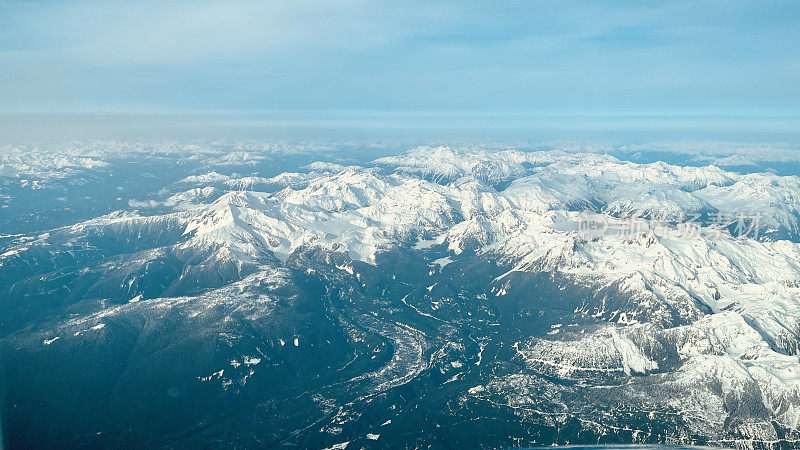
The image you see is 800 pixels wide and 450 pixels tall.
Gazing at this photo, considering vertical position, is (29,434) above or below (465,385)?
above

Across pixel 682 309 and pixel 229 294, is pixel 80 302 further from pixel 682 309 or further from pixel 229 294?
pixel 682 309

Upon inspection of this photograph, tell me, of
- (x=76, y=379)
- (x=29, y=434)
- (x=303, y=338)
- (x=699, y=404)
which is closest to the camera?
(x=29, y=434)

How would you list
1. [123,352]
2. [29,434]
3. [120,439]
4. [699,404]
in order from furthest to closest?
[123,352]
[699,404]
[120,439]
[29,434]

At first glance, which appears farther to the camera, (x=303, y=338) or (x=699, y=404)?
(x=303, y=338)

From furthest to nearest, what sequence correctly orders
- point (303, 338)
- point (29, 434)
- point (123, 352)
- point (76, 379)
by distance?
1. point (303, 338)
2. point (123, 352)
3. point (76, 379)
4. point (29, 434)

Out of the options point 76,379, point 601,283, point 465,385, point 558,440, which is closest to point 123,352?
point 76,379

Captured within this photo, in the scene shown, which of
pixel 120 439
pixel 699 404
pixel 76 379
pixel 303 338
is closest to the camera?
pixel 120 439

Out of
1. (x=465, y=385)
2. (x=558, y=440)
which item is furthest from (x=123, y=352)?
(x=558, y=440)

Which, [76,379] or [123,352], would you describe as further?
[123,352]

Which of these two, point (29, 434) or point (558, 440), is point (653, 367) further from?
point (29, 434)
